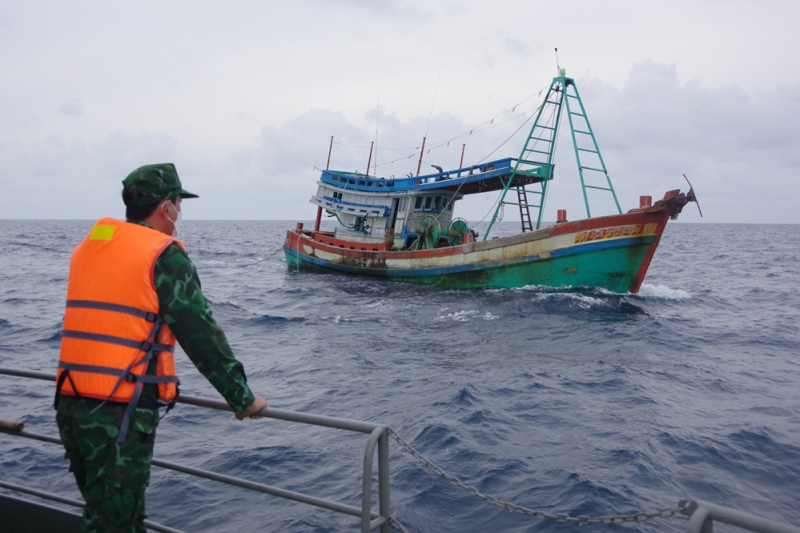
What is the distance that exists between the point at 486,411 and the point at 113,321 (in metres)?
6.77

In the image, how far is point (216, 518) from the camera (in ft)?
17.8

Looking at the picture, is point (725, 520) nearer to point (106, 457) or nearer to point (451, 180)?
point (106, 457)

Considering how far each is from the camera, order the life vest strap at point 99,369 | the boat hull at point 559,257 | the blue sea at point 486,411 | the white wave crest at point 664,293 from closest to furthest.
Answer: the life vest strap at point 99,369, the blue sea at point 486,411, the boat hull at point 559,257, the white wave crest at point 664,293

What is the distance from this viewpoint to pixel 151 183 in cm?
240

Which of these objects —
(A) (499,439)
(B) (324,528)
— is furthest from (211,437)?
(A) (499,439)

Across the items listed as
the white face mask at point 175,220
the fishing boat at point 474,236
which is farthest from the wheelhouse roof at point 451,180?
the white face mask at point 175,220

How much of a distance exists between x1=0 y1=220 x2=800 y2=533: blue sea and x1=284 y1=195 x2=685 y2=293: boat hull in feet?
2.59

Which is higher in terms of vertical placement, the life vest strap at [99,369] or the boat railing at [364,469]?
the life vest strap at [99,369]

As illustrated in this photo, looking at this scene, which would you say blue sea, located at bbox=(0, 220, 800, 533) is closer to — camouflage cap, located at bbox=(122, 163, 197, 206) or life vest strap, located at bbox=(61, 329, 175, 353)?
life vest strap, located at bbox=(61, 329, 175, 353)

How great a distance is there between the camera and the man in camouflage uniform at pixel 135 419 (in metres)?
2.17

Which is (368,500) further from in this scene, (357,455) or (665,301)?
(665,301)

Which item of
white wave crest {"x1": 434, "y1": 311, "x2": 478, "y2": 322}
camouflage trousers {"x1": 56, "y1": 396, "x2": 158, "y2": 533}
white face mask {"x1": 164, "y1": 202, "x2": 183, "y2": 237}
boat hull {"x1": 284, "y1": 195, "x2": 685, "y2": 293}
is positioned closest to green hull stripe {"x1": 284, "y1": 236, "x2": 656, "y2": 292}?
boat hull {"x1": 284, "y1": 195, "x2": 685, "y2": 293}

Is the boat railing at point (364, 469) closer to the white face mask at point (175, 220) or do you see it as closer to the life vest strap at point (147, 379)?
the life vest strap at point (147, 379)

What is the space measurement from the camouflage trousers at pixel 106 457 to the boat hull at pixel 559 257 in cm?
1597
